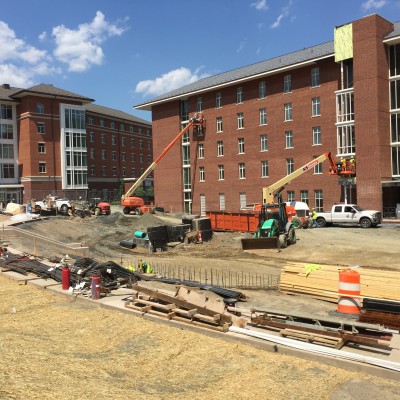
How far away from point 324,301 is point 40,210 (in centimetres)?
3288

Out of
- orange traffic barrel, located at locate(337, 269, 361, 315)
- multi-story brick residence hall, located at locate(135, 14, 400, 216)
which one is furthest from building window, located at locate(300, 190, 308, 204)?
orange traffic barrel, located at locate(337, 269, 361, 315)

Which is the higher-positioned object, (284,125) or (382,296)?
(284,125)

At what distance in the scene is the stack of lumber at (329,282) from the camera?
463 inches

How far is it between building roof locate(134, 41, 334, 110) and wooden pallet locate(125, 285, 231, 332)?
118 feet

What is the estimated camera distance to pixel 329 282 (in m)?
13.0

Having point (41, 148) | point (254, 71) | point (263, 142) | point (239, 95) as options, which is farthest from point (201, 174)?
point (41, 148)

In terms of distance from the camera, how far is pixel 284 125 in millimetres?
46031

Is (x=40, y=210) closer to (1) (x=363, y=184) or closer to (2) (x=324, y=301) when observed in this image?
(1) (x=363, y=184)

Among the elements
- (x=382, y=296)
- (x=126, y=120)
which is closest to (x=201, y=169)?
(x=126, y=120)

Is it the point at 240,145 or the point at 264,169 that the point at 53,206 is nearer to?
the point at 240,145

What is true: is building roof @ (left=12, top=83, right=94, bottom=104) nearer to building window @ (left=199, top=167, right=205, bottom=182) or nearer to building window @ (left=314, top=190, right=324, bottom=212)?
building window @ (left=199, top=167, right=205, bottom=182)

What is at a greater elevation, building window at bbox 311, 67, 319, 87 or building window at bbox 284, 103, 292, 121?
building window at bbox 311, 67, 319, 87

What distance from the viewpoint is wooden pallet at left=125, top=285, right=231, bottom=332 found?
376 inches

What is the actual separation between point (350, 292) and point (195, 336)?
371cm
